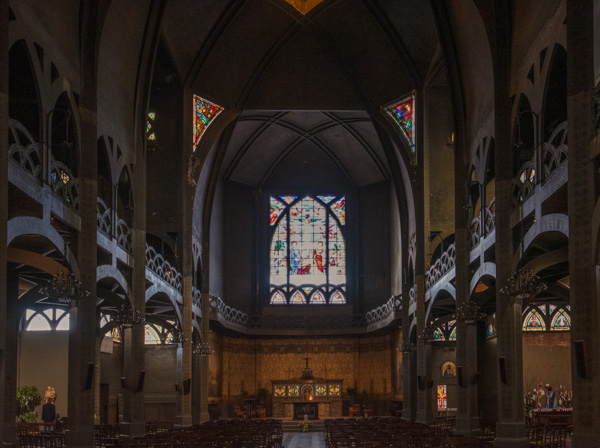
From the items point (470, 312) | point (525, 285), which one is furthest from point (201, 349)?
point (525, 285)

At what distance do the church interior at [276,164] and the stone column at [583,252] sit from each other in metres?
0.04

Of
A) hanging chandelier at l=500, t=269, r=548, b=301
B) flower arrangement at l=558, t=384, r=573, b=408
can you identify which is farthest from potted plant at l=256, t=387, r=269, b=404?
hanging chandelier at l=500, t=269, r=548, b=301

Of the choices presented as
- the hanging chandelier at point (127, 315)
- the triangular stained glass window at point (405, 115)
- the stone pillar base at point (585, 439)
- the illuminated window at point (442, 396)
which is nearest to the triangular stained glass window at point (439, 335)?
the illuminated window at point (442, 396)

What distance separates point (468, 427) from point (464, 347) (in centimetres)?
262

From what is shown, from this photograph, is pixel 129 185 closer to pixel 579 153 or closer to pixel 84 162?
pixel 84 162

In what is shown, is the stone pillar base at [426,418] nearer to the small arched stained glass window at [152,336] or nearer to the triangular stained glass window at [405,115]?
the triangular stained glass window at [405,115]

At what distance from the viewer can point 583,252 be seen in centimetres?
1554

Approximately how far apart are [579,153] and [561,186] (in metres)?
1.99

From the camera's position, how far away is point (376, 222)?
49.9 m

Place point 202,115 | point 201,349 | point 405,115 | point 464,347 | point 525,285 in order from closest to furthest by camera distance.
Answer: point 525,285
point 464,347
point 202,115
point 405,115
point 201,349

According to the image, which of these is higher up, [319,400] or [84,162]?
[84,162]

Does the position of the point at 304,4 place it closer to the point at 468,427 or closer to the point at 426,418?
the point at 426,418

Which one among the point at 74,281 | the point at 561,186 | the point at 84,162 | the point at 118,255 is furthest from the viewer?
the point at 118,255

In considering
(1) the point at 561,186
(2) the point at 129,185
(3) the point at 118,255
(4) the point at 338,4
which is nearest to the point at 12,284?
(3) the point at 118,255
